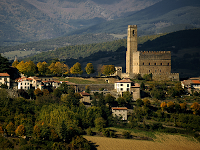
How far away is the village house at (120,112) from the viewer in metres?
72.8

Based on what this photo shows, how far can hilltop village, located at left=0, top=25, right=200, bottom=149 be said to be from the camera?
63.1 m

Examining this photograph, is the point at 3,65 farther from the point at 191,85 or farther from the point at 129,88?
the point at 191,85

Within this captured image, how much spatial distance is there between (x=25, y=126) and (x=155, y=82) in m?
35.0

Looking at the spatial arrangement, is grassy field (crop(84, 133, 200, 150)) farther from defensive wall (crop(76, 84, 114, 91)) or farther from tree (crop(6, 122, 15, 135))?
defensive wall (crop(76, 84, 114, 91))

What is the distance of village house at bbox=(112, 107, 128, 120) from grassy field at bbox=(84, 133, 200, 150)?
726 centimetres

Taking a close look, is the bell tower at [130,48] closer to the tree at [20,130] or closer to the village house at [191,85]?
the village house at [191,85]

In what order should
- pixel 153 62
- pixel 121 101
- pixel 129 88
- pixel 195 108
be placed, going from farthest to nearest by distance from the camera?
1. pixel 153 62
2. pixel 129 88
3. pixel 121 101
4. pixel 195 108

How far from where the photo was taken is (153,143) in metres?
66.2

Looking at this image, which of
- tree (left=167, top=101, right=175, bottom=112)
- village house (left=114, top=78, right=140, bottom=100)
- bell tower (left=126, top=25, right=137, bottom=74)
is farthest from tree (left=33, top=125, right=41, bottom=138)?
bell tower (left=126, top=25, right=137, bottom=74)

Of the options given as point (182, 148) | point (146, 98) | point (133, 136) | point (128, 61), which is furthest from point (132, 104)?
point (128, 61)

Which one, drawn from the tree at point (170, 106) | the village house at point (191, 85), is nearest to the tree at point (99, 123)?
the tree at point (170, 106)

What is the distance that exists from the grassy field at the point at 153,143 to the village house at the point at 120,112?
7264 millimetres

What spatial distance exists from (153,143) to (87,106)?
597 inches

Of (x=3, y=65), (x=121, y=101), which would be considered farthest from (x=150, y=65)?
(x=3, y=65)
